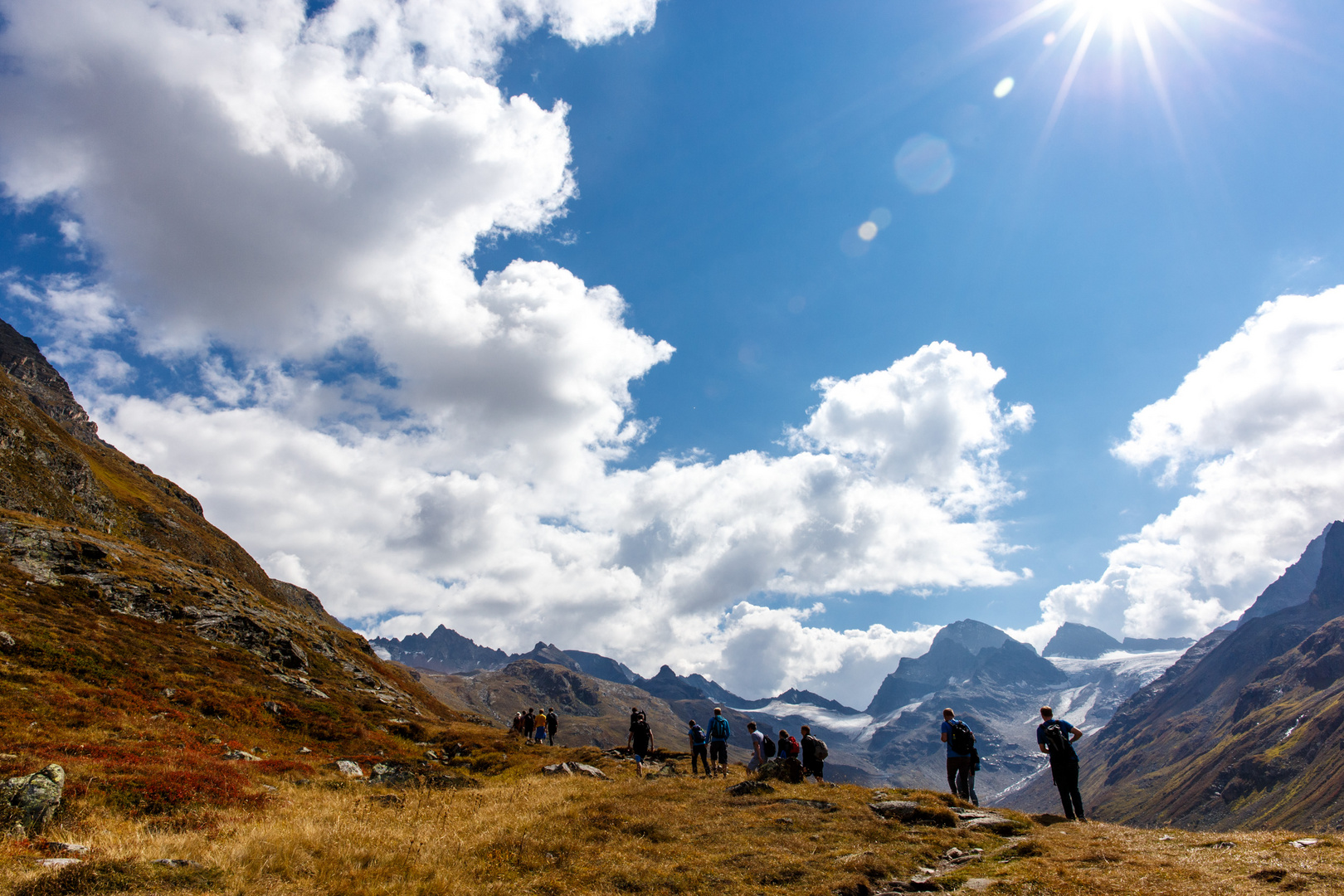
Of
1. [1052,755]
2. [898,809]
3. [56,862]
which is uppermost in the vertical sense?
[1052,755]

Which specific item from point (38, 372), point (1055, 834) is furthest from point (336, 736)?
point (38, 372)

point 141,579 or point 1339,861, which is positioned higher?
point 141,579

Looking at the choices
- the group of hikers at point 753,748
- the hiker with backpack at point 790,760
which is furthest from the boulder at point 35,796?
the hiker with backpack at point 790,760

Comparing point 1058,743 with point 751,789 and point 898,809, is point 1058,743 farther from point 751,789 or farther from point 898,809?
point 751,789

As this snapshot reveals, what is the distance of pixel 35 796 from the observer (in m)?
12.4

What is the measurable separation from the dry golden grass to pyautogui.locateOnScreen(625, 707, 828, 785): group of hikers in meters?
6.80

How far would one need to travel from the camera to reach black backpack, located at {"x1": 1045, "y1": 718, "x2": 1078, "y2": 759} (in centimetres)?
1948

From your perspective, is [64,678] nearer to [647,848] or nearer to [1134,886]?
[647,848]

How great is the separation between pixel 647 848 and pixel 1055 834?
10.8 metres

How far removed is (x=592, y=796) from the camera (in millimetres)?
23531

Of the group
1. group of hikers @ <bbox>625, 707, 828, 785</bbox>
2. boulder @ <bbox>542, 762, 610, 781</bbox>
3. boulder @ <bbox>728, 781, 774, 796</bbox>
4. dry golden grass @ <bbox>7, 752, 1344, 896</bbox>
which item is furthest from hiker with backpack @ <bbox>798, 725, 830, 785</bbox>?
boulder @ <bbox>542, 762, 610, 781</bbox>

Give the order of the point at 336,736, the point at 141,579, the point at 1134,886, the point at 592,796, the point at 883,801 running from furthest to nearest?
the point at 141,579 < the point at 336,736 < the point at 592,796 < the point at 883,801 < the point at 1134,886

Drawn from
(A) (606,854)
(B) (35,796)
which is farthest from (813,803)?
(B) (35,796)

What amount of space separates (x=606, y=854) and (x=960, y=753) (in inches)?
565
